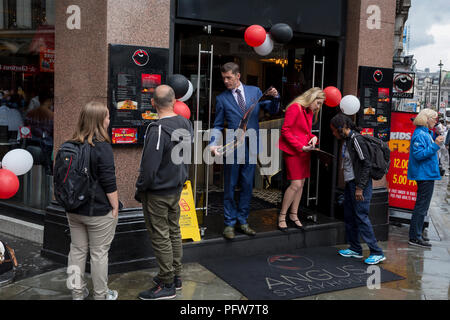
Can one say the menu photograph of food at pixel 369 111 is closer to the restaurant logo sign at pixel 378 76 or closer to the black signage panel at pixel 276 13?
the restaurant logo sign at pixel 378 76

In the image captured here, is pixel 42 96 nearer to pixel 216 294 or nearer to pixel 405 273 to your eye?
pixel 216 294

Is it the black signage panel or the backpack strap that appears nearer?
the backpack strap

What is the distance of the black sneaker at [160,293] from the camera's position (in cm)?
423

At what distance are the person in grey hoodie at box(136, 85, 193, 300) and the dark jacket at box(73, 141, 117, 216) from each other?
36 cm

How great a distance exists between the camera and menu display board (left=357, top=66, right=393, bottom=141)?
21.2ft

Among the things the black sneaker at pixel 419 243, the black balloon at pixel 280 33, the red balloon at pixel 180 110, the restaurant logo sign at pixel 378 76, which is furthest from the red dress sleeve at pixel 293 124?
the black sneaker at pixel 419 243

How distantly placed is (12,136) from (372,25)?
5.50m

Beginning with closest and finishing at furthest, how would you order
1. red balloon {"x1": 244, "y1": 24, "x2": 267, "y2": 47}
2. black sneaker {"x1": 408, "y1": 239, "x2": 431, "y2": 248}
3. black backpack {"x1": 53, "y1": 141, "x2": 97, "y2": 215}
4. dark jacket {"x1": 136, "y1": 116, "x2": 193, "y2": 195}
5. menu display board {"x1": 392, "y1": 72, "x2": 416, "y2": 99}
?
black backpack {"x1": 53, "y1": 141, "x2": 97, "y2": 215} → dark jacket {"x1": 136, "y1": 116, "x2": 193, "y2": 195} → red balloon {"x1": 244, "y1": 24, "x2": 267, "y2": 47} → black sneaker {"x1": 408, "y1": 239, "x2": 431, "y2": 248} → menu display board {"x1": 392, "y1": 72, "x2": 416, "y2": 99}

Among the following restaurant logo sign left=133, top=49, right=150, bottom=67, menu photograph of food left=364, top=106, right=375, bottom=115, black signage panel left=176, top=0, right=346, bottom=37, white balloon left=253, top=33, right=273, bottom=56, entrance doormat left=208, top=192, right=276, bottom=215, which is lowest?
entrance doormat left=208, top=192, right=276, bottom=215

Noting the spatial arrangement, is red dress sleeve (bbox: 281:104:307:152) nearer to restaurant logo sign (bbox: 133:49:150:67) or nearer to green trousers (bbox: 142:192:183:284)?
restaurant logo sign (bbox: 133:49:150:67)

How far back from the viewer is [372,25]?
6.48m

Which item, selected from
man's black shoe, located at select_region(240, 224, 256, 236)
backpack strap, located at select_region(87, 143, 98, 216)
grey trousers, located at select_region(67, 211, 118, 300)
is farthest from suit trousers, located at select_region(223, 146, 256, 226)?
backpack strap, located at select_region(87, 143, 98, 216)
